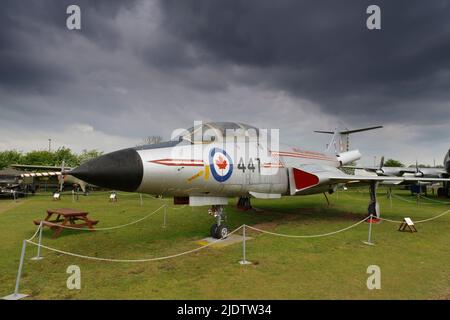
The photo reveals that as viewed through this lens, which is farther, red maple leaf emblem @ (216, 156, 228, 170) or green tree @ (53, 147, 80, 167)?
green tree @ (53, 147, 80, 167)

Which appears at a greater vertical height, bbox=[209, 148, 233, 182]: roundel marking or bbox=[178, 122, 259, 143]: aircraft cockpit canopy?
bbox=[178, 122, 259, 143]: aircraft cockpit canopy

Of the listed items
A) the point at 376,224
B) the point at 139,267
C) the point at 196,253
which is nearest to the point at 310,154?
the point at 376,224

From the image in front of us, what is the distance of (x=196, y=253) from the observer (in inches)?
249

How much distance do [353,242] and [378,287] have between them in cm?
302

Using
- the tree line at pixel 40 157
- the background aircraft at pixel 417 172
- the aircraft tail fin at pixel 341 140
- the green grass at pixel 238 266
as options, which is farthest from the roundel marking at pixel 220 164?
the tree line at pixel 40 157

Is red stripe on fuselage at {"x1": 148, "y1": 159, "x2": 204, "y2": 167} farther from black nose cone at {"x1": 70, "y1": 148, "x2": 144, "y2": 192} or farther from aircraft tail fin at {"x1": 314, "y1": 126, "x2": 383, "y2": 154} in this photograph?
aircraft tail fin at {"x1": 314, "y1": 126, "x2": 383, "y2": 154}

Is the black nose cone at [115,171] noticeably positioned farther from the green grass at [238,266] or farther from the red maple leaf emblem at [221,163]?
the red maple leaf emblem at [221,163]

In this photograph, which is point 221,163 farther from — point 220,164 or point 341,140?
point 341,140

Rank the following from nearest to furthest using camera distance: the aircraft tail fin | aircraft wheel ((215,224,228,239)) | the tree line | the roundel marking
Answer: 1. the roundel marking
2. aircraft wheel ((215,224,228,239))
3. the aircraft tail fin
4. the tree line

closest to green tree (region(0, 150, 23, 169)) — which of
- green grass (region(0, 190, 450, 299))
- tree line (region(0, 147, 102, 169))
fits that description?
tree line (region(0, 147, 102, 169))

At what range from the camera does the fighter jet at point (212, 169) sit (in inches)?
205

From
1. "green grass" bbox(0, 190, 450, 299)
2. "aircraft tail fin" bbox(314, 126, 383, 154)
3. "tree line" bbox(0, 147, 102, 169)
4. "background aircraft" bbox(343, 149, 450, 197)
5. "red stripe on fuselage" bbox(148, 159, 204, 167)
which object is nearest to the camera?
"green grass" bbox(0, 190, 450, 299)

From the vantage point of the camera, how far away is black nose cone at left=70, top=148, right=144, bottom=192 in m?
4.95

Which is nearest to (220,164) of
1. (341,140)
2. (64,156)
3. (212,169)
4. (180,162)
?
(212,169)
